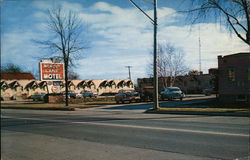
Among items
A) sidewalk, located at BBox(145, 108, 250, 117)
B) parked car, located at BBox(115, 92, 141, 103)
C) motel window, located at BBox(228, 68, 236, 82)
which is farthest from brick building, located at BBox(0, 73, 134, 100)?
Result: sidewalk, located at BBox(145, 108, 250, 117)

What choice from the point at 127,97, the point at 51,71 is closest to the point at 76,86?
the point at 127,97

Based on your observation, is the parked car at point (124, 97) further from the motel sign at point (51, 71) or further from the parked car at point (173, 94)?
the motel sign at point (51, 71)

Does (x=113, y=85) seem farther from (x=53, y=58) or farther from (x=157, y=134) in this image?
(x=157, y=134)

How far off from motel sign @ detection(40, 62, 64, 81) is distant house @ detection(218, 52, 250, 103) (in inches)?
607

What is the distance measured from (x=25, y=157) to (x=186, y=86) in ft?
219

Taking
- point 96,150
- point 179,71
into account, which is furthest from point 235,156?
point 179,71

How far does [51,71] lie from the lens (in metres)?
27.8

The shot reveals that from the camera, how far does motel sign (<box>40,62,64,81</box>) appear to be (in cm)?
2712

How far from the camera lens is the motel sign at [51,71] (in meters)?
27.1

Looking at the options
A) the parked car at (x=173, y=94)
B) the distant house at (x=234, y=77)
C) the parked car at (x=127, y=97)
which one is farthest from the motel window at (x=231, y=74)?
the parked car at (x=127, y=97)

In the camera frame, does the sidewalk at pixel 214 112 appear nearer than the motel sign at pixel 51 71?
Yes

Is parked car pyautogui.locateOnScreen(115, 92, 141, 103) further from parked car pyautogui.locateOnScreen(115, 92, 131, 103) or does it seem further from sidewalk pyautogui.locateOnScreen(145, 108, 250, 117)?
sidewalk pyautogui.locateOnScreen(145, 108, 250, 117)

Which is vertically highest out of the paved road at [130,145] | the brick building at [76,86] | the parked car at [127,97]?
the brick building at [76,86]

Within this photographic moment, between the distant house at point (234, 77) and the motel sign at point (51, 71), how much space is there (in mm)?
15415
